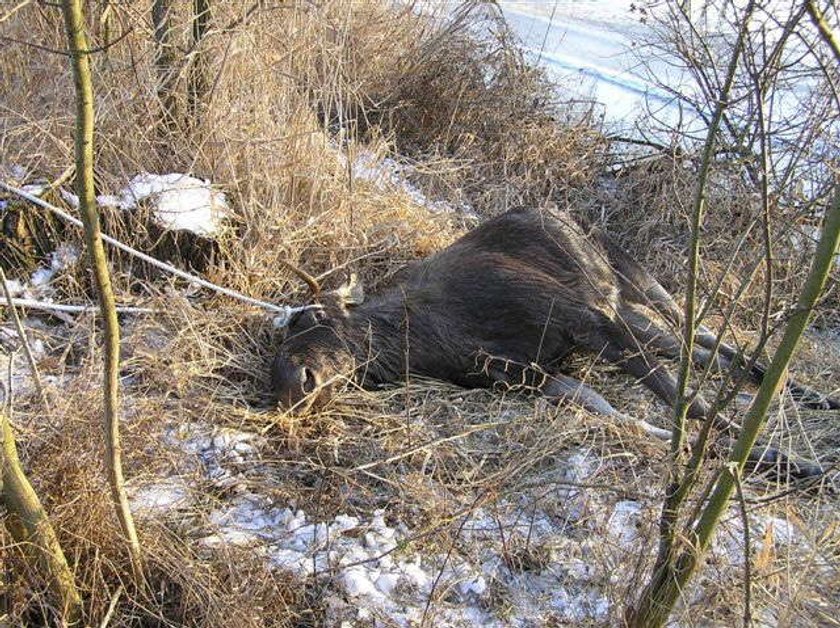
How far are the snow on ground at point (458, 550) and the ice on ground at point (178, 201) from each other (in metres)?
1.39

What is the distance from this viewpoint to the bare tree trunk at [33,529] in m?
2.45

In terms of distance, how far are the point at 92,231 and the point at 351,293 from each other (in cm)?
232

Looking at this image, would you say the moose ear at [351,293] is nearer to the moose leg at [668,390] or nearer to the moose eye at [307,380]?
the moose eye at [307,380]

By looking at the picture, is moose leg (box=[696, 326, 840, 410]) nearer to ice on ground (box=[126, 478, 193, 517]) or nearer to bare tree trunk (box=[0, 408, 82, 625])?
ice on ground (box=[126, 478, 193, 517])

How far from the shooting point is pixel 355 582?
2.87 m

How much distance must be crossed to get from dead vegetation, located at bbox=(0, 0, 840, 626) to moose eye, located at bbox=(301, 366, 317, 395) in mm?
133

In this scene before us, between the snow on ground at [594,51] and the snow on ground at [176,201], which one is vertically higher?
the snow on ground at [594,51]

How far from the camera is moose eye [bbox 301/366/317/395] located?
152 inches

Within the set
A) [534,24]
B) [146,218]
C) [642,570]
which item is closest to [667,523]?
[642,570]

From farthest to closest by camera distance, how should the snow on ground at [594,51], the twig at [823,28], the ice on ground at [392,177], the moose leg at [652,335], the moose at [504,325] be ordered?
the snow on ground at [594,51], the ice on ground at [392,177], the moose leg at [652,335], the moose at [504,325], the twig at [823,28]

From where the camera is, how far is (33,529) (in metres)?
2.53

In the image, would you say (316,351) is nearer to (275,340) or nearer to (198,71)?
(275,340)

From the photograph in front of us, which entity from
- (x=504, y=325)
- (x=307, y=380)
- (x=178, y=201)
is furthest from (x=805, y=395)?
(x=178, y=201)

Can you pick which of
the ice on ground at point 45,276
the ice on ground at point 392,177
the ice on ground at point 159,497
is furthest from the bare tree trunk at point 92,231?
the ice on ground at point 392,177
